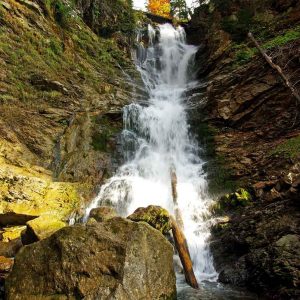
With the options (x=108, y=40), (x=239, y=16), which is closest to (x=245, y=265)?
(x=239, y=16)

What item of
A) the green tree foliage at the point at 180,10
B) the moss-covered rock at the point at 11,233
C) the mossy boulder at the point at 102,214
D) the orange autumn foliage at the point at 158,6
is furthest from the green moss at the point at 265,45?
the orange autumn foliage at the point at 158,6

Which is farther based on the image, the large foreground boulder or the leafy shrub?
the leafy shrub

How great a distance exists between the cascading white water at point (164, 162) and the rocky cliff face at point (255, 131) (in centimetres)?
78

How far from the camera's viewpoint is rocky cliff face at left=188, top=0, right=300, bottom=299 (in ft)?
26.2

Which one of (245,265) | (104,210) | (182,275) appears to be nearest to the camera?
(245,265)

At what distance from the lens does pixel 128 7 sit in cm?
2958

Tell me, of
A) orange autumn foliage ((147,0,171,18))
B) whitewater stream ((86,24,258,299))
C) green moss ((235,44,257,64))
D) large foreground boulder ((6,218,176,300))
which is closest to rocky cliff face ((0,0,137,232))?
whitewater stream ((86,24,258,299))

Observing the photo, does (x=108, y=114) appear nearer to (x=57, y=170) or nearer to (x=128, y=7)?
(x=57, y=170)

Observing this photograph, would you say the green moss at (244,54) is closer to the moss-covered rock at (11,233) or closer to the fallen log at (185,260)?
the fallen log at (185,260)

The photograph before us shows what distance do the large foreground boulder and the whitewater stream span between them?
5.78 feet

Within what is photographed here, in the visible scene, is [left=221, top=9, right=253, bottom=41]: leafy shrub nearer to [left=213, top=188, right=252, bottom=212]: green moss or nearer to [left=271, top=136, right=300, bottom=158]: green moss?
[left=271, top=136, right=300, bottom=158]: green moss

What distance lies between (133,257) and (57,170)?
9.79 metres

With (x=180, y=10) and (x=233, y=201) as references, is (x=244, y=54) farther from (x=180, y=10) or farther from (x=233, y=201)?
(x=180, y=10)

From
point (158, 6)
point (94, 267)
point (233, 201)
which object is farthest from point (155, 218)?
point (158, 6)
